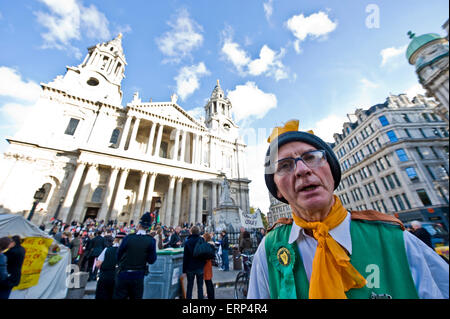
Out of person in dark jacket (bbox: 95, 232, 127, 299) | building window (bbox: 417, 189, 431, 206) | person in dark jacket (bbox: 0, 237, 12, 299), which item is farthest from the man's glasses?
building window (bbox: 417, 189, 431, 206)

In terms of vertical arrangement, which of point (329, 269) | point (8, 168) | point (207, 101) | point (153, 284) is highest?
point (207, 101)

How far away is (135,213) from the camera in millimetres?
18672

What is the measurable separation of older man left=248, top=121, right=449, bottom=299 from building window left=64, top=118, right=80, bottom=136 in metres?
26.9

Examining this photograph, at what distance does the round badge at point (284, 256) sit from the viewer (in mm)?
1236

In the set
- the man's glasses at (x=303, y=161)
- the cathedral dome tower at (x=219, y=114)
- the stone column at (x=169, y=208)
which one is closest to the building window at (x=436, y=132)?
the cathedral dome tower at (x=219, y=114)

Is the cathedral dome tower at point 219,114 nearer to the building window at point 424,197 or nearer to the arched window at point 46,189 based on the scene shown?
the arched window at point 46,189

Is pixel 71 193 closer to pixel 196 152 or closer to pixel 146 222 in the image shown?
pixel 196 152

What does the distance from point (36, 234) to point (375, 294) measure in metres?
7.60

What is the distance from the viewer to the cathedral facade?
16703 mm

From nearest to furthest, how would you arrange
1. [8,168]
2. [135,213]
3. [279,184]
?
[279,184]
[8,168]
[135,213]

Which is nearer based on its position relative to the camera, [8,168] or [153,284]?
[153,284]
